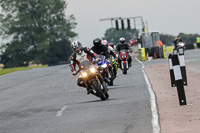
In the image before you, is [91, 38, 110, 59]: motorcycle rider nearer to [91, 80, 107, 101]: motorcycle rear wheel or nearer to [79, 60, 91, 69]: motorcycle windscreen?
[79, 60, 91, 69]: motorcycle windscreen

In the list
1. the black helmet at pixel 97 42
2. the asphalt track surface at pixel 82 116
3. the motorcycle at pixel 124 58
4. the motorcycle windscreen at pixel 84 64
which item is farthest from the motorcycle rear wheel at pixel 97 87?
the motorcycle at pixel 124 58

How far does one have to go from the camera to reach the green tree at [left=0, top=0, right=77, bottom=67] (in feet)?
350

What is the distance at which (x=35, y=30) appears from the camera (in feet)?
354

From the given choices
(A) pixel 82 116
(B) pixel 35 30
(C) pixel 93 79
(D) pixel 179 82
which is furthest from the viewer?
(B) pixel 35 30

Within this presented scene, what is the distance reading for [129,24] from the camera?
90.8 metres

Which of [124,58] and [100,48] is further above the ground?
[100,48]

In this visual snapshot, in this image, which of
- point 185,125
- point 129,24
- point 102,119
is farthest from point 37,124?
point 129,24

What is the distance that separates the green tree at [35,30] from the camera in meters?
107

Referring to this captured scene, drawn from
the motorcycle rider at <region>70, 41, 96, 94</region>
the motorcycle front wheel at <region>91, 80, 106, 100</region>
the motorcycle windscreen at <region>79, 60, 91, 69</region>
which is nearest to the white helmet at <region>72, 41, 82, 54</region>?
the motorcycle rider at <region>70, 41, 96, 94</region>

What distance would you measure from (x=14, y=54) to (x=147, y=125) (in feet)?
329

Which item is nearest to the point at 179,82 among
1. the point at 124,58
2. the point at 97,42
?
the point at 97,42

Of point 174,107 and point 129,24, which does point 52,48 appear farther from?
point 174,107

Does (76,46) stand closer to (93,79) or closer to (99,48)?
(93,79)

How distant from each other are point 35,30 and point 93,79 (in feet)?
304
